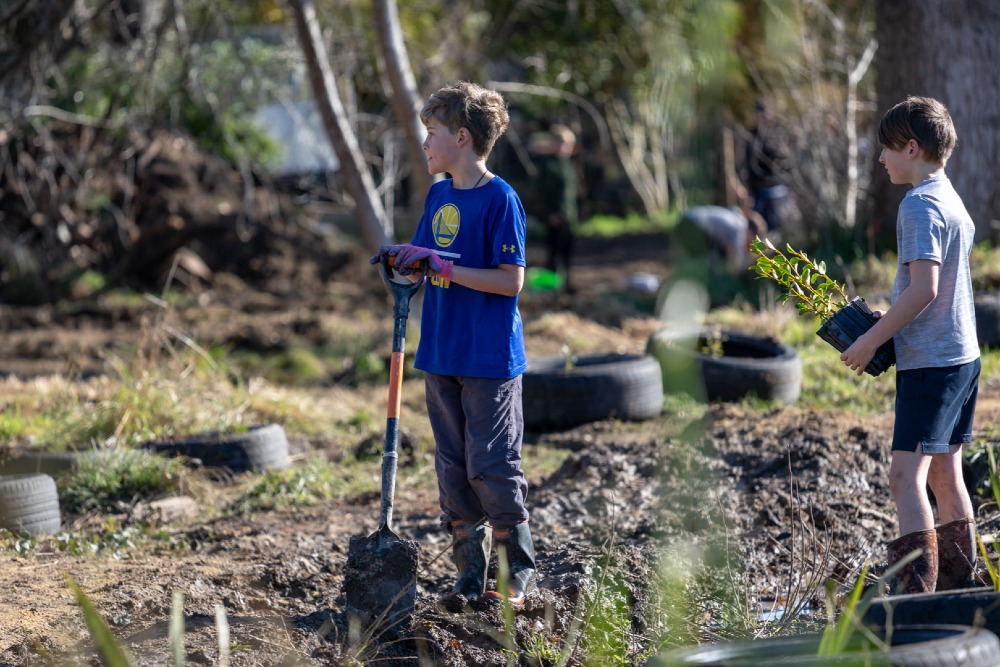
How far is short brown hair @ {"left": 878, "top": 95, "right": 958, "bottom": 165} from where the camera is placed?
359 cm

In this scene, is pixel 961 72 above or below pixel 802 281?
above

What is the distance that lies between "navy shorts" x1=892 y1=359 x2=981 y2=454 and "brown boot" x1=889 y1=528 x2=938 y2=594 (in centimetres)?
27

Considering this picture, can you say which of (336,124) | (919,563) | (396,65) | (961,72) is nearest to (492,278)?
(919,563)

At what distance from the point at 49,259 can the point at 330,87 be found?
18.2 ft

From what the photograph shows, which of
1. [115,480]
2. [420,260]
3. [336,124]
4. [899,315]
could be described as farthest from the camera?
[336,124]

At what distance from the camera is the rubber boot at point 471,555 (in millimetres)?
3906

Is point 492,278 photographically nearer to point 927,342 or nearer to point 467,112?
point 467,112

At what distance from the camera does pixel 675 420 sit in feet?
21.4

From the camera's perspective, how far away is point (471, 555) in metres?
3.96

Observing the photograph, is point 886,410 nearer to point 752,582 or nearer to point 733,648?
point 752,582

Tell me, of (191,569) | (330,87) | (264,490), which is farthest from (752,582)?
(330,87)

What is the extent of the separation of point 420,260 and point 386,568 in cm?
103

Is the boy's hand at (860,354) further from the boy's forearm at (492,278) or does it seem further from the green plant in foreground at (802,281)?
the boy's forearm at (492,278)

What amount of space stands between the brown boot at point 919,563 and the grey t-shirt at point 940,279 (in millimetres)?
542
